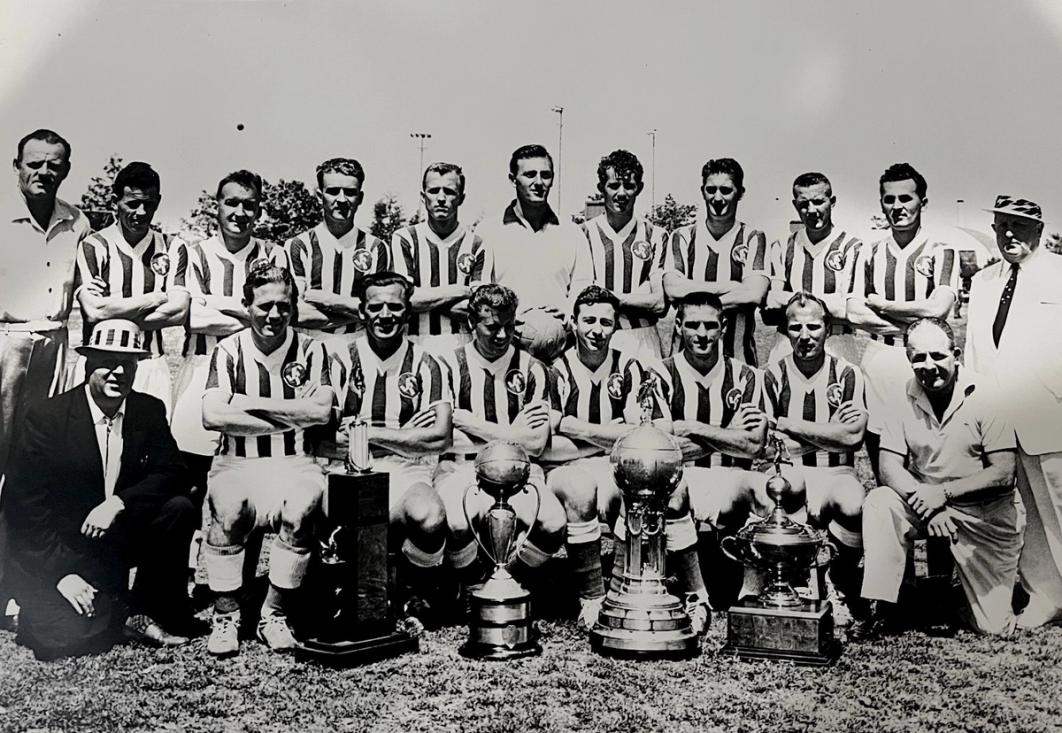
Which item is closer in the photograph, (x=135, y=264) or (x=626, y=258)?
(x=135, y=264)

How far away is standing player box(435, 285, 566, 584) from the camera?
4109 mm

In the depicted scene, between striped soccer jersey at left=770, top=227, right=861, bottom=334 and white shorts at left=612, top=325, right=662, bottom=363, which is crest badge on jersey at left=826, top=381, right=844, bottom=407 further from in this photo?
white shorts at left=612, top=325, right=662, bottom=363

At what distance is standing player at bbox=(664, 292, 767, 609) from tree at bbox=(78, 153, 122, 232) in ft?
7.61

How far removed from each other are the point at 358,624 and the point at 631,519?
3.48ft

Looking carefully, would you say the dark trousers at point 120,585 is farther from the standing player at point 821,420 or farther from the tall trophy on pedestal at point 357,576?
the standing player at point 821,420

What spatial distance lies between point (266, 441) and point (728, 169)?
6.95ft

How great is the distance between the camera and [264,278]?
13.6ft

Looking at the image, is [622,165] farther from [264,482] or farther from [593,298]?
[264,482]

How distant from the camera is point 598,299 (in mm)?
4219

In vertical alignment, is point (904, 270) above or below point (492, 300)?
above

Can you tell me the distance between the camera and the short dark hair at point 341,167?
4145 mm

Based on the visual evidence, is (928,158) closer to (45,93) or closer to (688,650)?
(688,650)

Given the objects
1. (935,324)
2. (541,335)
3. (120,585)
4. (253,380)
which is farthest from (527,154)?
(120,585)

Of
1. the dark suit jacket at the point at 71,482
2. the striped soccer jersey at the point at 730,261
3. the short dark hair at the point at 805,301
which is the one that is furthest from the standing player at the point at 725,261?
the dark suit jacket at the point at 71,482
